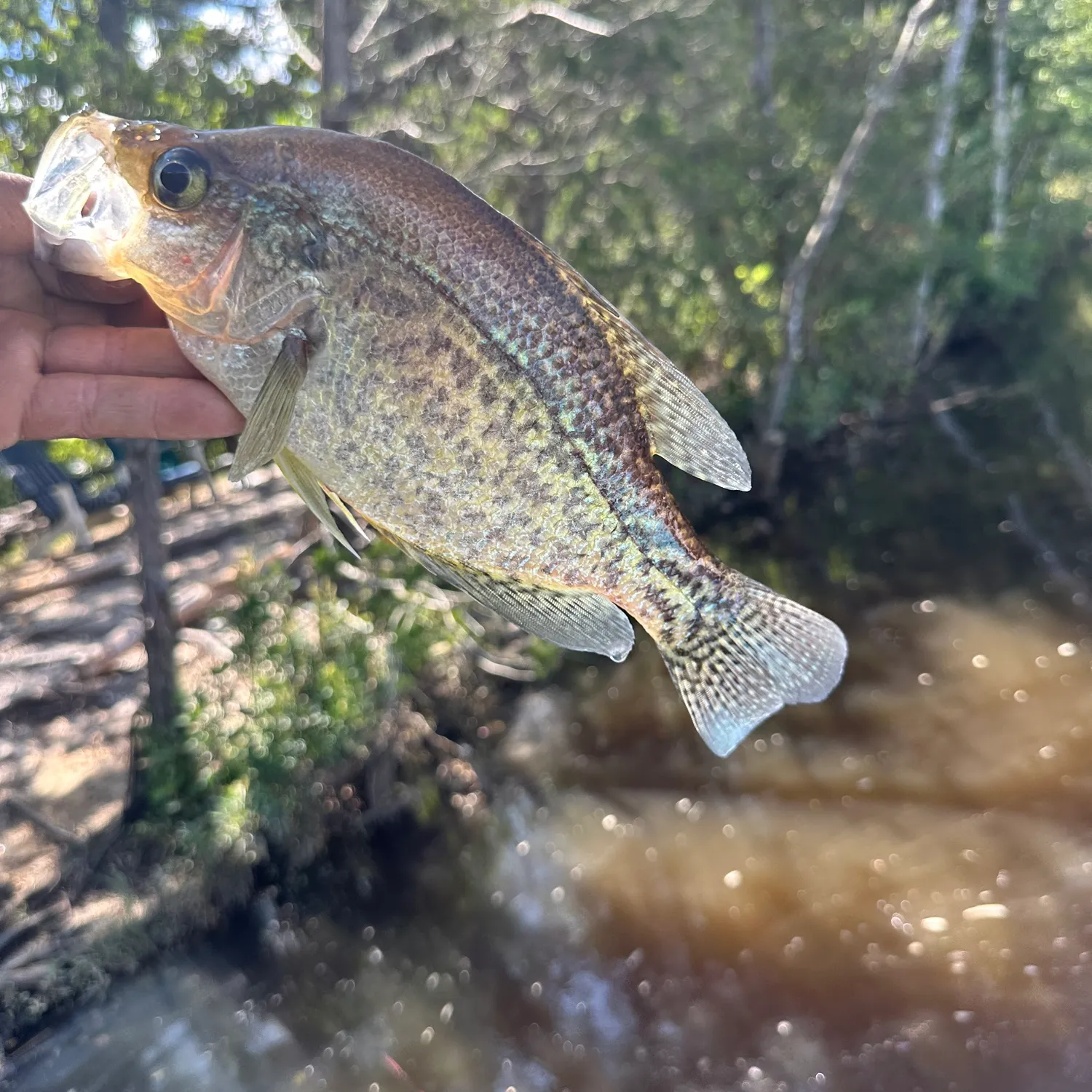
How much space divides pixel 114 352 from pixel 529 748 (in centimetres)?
579

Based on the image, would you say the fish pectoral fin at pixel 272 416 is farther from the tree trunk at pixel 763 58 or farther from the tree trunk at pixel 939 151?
the tree trunk at pixel 939 151

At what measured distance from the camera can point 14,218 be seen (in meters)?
2.19

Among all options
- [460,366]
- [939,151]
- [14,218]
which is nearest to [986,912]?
[460,366]

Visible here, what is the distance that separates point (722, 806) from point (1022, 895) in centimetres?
232

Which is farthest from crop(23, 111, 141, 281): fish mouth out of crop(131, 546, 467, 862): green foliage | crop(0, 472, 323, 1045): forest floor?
crop(0, 472, 323, 1045): forest floor

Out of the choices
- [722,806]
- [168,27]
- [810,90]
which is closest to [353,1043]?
[722,806]

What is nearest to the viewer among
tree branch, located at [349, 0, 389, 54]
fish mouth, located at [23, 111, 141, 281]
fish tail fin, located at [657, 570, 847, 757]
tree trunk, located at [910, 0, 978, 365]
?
fish mouth, located at [23, 111, 141, 281]

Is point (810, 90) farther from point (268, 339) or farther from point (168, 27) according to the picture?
point (268, 339)

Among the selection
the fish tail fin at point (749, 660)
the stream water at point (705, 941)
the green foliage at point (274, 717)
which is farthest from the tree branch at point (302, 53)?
the stream water at point (705, 941)

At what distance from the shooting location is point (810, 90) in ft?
38.0

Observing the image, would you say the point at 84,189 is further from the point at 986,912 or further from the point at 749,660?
the point at 986,912

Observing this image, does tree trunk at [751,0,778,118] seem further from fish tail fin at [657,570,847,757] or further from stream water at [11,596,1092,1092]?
fish tail fin at [657,570,847,757]

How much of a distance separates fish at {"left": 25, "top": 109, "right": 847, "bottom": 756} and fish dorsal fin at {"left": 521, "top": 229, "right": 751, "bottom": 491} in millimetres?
14

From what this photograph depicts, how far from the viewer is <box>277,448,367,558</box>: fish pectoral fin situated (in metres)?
1.83
